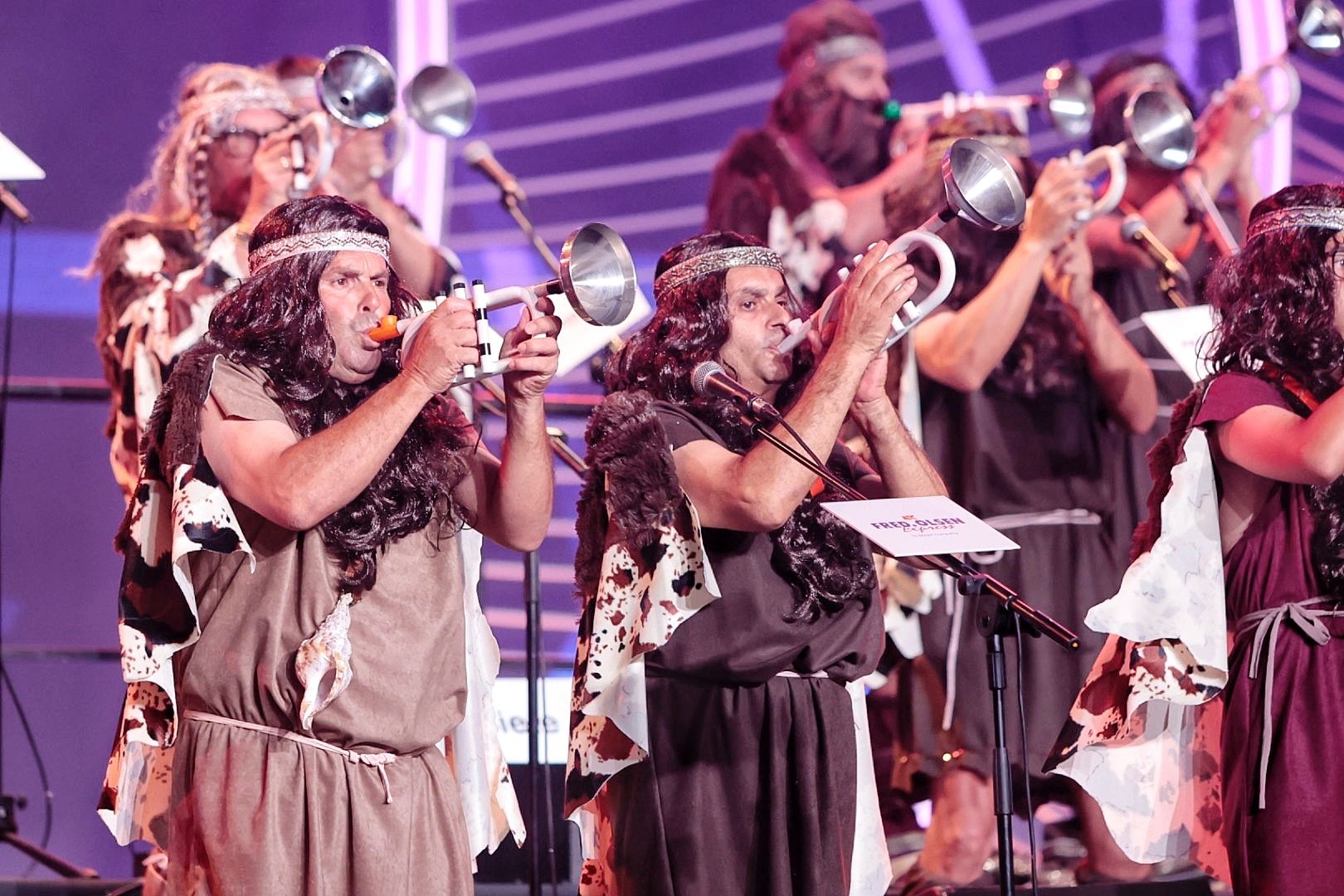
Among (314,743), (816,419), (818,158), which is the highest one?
(818,158)

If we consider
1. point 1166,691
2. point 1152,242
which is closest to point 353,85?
point 1152,242

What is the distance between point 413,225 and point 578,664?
2364 millimetres

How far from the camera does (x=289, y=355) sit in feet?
9.48

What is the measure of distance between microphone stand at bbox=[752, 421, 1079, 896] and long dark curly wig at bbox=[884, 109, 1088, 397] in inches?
75.0

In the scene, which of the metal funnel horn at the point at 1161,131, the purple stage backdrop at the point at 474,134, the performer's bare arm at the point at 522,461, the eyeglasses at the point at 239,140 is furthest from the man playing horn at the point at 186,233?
the metal funnel horn at the point at 1161,131

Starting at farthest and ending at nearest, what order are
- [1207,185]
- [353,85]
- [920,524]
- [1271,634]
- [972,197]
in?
[1207,185]
[353,85]
[1271,634]
[972,197]
[920,524]

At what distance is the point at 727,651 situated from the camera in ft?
10.0

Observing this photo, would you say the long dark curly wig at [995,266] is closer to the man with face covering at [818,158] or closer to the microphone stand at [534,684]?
the man with face covering at [818,158]

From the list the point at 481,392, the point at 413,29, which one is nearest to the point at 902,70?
the point at 413,29

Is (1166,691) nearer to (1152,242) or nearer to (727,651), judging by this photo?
(727,651)

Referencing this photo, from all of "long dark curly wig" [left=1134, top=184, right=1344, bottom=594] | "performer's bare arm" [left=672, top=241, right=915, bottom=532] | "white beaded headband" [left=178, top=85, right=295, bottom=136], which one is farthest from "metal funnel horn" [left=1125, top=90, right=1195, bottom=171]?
"white beaded headband" [left=178, top=85, right=295, bottom=136]

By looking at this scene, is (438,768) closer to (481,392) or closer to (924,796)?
(481,392)

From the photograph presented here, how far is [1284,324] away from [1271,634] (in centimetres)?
62

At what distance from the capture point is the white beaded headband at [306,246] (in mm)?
2959
